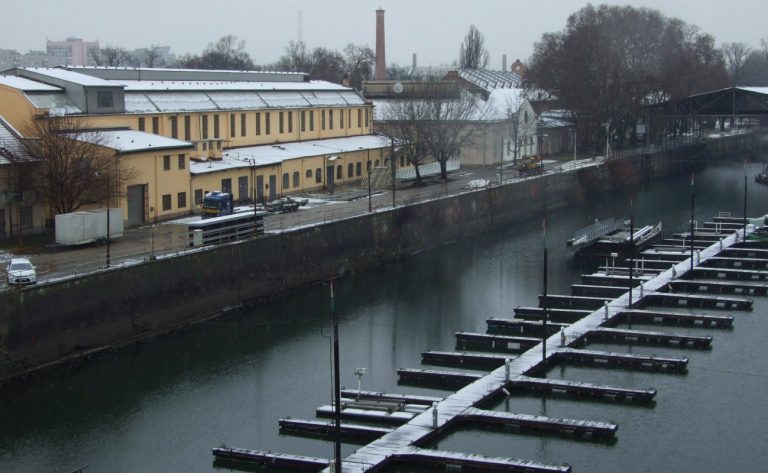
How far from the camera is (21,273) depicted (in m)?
20.5

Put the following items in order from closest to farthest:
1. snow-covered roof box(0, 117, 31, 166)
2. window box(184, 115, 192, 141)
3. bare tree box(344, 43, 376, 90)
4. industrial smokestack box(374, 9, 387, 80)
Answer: snow-covered roof box(0, 117, 31, 166) → window box(184, 115, 192, 141) → industrial smokestack box(374, 9, 387, 80) → bare tree box(344, 43, 376, 90)

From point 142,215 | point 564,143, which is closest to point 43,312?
point 142,215

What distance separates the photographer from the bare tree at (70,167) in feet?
84.4

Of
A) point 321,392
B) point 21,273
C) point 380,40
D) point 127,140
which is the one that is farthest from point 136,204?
point 380,40

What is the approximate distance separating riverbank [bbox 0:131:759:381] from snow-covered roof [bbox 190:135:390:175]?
475 cm

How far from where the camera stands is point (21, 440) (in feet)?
57.7

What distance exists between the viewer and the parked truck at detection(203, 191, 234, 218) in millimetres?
28594

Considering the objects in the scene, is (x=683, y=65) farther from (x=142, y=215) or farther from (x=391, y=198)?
(x=142, y=215)

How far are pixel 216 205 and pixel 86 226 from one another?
4638mm

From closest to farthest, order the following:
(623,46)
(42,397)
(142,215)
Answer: (42,397)
(142,215)
(623,46)

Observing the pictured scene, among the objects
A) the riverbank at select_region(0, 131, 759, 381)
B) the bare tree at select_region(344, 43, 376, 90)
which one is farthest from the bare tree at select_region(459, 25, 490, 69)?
the riverbank at select_region(0, 131, 759, 381)

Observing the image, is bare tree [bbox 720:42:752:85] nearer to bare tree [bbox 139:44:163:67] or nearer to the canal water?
bare tree [bbox 139:44:163:67]

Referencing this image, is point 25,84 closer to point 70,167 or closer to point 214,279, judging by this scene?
point 70,167

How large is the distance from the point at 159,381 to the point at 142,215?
8.70 meters
